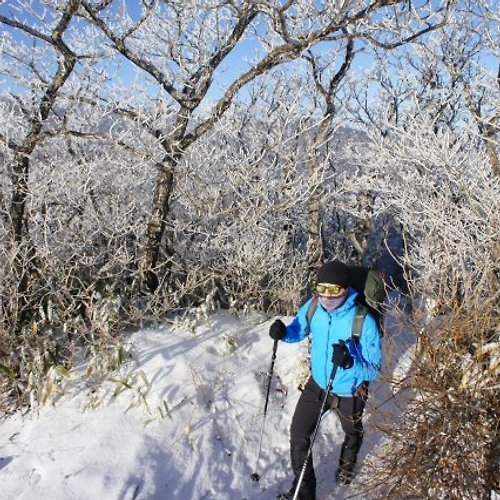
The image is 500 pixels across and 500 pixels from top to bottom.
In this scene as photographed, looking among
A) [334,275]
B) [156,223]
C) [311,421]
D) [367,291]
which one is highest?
[156,223]

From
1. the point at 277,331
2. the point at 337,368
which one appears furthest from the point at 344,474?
the point at 277,331

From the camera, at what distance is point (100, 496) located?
10.5ft

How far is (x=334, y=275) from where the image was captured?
3.41m

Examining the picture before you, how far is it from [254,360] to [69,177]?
3.00 m

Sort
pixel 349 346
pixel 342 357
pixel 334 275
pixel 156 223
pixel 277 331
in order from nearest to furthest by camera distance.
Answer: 1. pixel 342 357
2. pixel 334 275
3. pixel 349 346
4. pixel 277 331
5. pixel 156 223

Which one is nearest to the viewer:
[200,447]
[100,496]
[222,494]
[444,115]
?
[100,496]

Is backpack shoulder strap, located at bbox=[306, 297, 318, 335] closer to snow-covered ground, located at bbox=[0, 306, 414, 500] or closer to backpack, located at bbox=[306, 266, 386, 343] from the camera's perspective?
backpack, located at bbox=[306, 266, 386, 343]

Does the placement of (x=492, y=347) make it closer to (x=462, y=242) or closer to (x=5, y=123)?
(x=462, y=242)

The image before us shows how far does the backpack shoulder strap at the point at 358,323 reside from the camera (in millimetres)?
3445

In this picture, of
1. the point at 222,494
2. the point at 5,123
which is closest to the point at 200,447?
the point at 222,494

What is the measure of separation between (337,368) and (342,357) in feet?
0.72

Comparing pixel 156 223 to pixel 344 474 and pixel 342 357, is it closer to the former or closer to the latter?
pixel 342 357

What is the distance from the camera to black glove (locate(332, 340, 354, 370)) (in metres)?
3.29

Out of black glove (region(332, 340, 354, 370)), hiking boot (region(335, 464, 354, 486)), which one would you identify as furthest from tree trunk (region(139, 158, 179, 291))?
hiking boot (region(335, 464, 354, 486))
